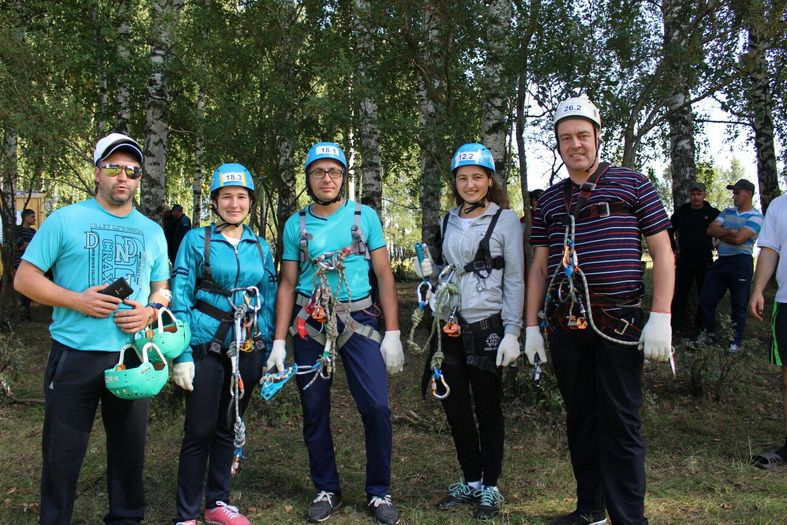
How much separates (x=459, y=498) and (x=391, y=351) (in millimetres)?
1147

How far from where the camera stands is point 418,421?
6.00 m

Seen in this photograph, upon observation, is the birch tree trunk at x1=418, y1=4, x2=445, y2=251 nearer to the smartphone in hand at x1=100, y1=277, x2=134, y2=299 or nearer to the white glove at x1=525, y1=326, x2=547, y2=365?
the white glove at x1=525, y1=326, x2=547, y2=365

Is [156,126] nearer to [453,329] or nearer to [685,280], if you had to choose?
[453,329]

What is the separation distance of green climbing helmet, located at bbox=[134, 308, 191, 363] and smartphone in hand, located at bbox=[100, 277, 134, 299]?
0.25m

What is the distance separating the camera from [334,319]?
398cm

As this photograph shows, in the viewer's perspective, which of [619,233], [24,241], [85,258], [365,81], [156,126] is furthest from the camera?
[24,241]

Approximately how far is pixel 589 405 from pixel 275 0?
6.69m

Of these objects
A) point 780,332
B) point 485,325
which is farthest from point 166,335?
point 780,332

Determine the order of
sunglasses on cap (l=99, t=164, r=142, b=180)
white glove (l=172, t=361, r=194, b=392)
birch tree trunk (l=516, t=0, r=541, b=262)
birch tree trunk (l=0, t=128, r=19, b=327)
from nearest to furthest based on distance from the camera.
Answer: sunglasses on cap (l=99, t=164, r=142, b=180)
white glove (l=172, t=361, r=194, b=392)
birch tree trunk (l=516, t=0, r=541, b=262)
birch tree trunk (l=0, t=128, r=19, b=327)

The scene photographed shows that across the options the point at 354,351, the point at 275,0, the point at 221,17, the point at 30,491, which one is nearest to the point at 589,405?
the point at 354,351

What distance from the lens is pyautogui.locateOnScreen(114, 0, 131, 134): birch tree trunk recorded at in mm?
10234

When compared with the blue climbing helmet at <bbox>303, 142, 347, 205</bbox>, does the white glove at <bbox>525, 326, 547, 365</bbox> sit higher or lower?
lower

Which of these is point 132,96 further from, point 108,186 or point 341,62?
point 108,186

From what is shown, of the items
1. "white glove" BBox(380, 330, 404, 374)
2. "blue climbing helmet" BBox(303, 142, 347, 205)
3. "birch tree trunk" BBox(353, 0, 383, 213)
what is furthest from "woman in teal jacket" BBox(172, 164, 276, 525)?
"birch tree trunk" BBox(353, 0, 383, 213)
